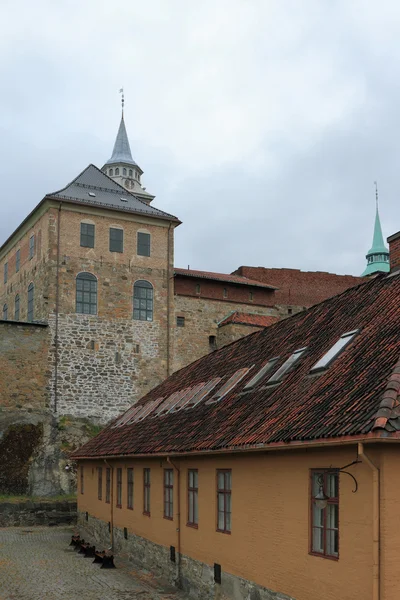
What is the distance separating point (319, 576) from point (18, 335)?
87.2ft

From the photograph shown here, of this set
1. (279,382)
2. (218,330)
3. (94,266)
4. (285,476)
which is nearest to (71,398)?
(94,266)

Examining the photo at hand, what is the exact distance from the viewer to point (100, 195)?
3806cm

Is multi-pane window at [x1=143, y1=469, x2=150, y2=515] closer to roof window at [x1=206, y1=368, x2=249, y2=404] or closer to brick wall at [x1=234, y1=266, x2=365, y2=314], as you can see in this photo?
roof window at [x1=206, y1=368, x2=249, y2=404]

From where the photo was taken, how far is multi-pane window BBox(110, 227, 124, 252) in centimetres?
3706

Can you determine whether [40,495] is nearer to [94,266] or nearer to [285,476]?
[94,266]

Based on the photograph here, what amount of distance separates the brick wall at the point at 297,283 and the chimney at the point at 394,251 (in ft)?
107

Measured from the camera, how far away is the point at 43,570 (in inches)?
664

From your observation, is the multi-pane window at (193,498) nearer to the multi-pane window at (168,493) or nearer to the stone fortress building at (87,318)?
the multi-pane window at (168,493)

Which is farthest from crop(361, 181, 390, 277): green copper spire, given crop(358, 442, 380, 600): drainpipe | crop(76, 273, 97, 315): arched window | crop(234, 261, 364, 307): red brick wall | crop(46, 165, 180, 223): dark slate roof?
crop(358, 442, 380, 600): drainpipe

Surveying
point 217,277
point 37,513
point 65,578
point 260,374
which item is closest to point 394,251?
point 260,374

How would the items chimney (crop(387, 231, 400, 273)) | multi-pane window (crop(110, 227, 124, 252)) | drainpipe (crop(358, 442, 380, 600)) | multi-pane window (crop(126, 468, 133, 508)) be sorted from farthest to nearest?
1. multi-pane window (crop(110, 227, 124, 252))
2. multi-pane window (crop(126, 468, 133, 508))
3. chimney (crop(387, 231, 400, 273))
4. drainpipe (crop(358, 442, 380, 600))

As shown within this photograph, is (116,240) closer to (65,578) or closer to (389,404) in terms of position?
(65,578)

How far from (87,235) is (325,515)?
2906 centimetres

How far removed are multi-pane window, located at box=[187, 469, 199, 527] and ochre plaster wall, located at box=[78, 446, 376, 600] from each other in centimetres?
14
